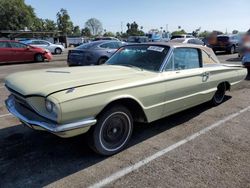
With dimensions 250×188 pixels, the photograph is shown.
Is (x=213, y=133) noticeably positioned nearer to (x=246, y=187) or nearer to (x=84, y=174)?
(x=246, y=187)

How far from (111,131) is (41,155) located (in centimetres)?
105

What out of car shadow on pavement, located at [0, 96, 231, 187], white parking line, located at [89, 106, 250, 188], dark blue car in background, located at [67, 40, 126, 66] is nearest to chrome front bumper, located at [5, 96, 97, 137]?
car shadow on pavement, located at [0, 96, 231, 187]

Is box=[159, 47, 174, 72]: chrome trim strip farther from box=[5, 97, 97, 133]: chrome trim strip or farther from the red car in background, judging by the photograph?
the red car in background

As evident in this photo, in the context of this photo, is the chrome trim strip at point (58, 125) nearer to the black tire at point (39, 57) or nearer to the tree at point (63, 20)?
the black tire at point (39, 57)

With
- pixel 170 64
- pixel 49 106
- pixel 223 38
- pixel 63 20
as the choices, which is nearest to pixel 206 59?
pixel 170 64

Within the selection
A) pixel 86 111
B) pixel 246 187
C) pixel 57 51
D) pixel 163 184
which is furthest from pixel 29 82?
pixel 57 51

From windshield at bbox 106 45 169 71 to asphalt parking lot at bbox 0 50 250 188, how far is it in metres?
1.17

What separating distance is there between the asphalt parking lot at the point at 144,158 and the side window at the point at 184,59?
1.11 meters

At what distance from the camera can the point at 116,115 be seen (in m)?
3.74

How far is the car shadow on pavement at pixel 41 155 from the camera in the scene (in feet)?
10.6

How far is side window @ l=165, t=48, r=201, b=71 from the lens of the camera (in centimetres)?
464

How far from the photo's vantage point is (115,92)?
3559mm

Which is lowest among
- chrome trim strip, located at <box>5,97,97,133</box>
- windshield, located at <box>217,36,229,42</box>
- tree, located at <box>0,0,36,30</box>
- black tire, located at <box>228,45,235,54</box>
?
chrome trim strip, located at <box>5,97,97,133</box>

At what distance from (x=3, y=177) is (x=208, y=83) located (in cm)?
410
